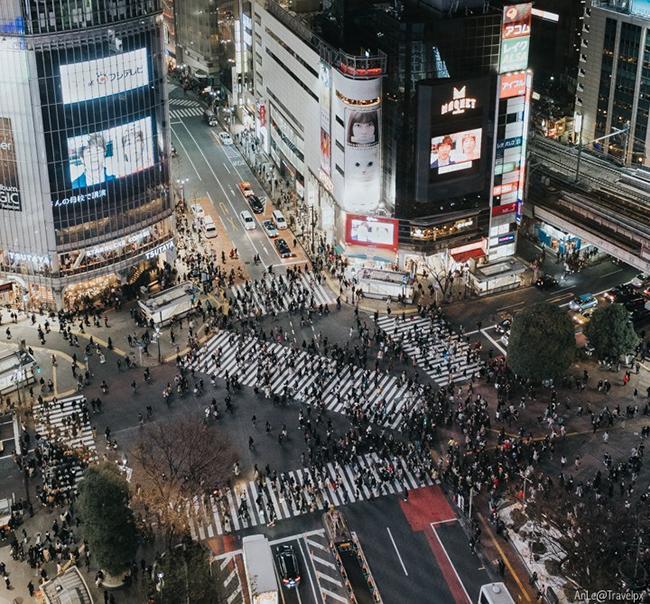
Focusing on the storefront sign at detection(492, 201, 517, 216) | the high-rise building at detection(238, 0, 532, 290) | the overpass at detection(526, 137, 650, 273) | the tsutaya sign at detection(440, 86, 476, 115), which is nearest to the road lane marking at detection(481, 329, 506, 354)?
the high-rise building at detection(238, 0, 532, 290)

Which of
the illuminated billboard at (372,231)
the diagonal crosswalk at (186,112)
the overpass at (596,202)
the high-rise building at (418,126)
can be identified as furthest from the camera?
the diagonal crosswalk at (186,112)

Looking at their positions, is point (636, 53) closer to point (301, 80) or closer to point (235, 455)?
point (301, 80)

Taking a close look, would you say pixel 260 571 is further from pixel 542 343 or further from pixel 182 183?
pixel 182 183

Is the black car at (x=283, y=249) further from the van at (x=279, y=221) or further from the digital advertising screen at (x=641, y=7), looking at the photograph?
the digital advertising screen at (x=641, y=7)

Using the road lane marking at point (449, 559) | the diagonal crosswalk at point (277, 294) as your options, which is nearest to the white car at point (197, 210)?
the diagonal crosswalk at point (277, 294)

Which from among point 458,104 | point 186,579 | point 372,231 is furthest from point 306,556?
point 458,104
